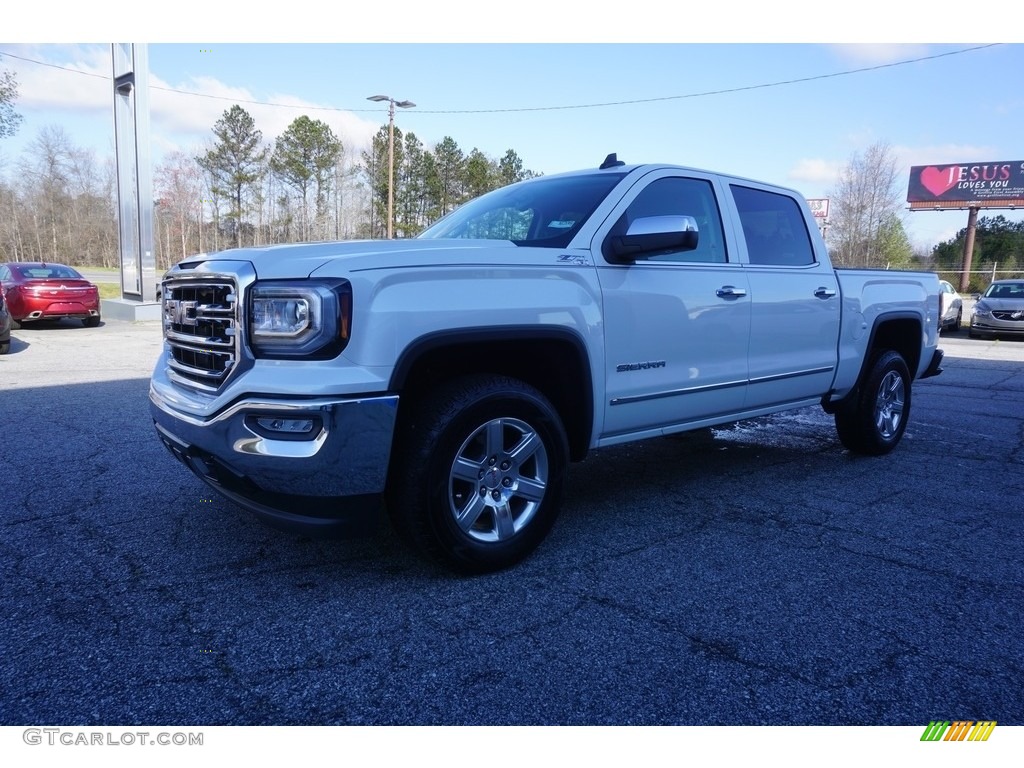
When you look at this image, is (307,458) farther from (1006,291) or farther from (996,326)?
(1006,291)

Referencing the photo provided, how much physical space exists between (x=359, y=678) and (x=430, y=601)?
1.91 feet

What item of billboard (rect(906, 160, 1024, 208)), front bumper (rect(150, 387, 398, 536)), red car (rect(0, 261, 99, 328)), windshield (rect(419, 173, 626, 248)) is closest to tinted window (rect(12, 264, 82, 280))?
red car (rect(0, 261, 99, 328))

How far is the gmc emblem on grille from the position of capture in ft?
9.89

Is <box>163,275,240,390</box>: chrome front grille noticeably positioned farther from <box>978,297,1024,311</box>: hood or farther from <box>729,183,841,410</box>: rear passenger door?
<box>978,297,1024,311</box>: hood

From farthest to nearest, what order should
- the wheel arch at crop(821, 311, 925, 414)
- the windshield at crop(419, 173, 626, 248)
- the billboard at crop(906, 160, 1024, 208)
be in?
the billboard at crop(906, 160, 1024, 208)
the wheel arch at crop(821, 311, 925, 414)
the windshield at crop(419, 173, 626, 248)

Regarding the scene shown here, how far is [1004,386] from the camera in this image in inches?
387

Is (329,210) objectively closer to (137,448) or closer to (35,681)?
(137,448)

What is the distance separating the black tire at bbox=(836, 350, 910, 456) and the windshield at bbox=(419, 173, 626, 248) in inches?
117

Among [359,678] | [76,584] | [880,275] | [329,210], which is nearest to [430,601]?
→ [359,678]

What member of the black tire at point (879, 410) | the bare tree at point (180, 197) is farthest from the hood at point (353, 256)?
the bare tree at point (180, 197)

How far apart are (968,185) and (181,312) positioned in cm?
5187

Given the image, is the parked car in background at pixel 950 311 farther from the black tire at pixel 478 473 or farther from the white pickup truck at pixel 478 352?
the black tire at pixel 478 473

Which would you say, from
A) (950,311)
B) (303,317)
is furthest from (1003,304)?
(303,317)
